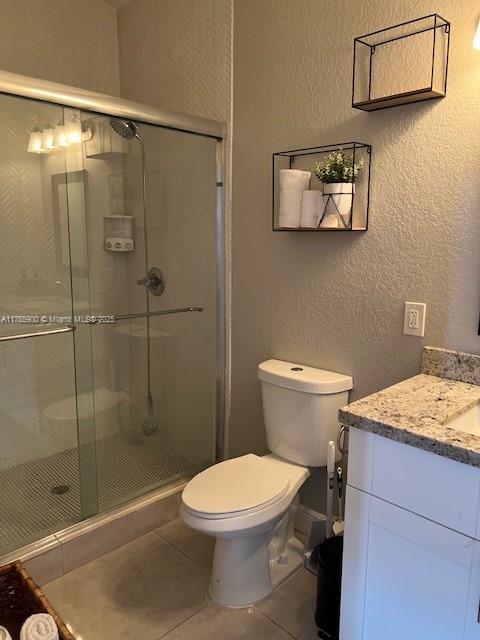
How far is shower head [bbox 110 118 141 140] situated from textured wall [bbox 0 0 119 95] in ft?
2.16

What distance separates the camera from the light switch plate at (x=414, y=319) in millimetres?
1736

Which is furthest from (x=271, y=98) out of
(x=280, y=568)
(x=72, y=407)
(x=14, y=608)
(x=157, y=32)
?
(x=14, y=608)

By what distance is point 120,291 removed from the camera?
8.11ft

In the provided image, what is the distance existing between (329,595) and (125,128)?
79.1 inches

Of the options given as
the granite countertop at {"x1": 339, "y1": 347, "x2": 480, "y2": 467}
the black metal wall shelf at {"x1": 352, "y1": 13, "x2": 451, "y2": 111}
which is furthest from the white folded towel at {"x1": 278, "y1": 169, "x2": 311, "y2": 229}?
the granite countertop at {"x1": 339, "y1": 347, "x2": 480, "y2": 467}

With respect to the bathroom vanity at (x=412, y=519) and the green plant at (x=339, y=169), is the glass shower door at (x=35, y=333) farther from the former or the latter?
the bathroom vanity at (x=412, y=519)

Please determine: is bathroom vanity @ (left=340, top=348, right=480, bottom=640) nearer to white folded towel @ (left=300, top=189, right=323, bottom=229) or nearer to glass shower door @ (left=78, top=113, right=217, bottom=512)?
white folded towel @ (left=300, top=189, right=323, bottom=229)

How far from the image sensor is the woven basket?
1495 millimetres

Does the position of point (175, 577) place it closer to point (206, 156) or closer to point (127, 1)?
point (206, 156)

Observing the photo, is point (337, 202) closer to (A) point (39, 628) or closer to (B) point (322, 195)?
(B) point (322, 195)

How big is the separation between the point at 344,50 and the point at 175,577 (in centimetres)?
213

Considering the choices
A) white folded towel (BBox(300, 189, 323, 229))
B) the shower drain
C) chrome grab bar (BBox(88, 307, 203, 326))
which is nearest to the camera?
white folded towel (BBox(300, 189, 323, 229))

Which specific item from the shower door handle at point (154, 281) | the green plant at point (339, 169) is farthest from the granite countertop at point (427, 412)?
the shower door handle at point (154, 281)

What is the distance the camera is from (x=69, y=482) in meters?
2.34
